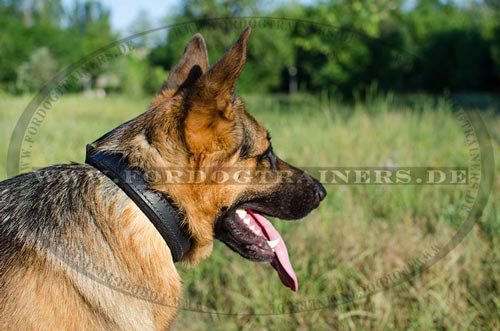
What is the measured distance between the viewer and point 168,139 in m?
2.31

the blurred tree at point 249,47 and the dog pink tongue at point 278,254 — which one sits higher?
the blurred tree at point 249,47

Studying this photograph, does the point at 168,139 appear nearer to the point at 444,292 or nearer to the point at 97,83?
the point at 444,292

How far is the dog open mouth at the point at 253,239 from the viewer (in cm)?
267

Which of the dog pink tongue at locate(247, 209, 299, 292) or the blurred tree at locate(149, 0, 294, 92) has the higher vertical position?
the blurred tree at locate(149, 0, 294, 92)

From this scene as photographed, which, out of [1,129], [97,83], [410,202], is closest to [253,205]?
[410,202]

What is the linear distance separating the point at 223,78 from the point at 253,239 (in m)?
1.04

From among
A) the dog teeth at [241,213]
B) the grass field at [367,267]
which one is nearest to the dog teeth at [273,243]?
the dog teeth at [241,213]

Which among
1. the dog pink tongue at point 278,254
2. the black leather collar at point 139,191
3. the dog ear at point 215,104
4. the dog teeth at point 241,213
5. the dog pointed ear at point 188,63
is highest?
the dog pointed ear at point 188,63

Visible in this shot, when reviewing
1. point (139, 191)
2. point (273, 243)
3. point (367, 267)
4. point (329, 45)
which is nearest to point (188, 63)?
point (139, 191)

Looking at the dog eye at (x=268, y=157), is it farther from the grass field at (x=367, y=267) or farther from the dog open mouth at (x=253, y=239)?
the grass field at (x=367, y=267)

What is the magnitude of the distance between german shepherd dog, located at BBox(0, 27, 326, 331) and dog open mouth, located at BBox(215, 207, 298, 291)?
99 mm

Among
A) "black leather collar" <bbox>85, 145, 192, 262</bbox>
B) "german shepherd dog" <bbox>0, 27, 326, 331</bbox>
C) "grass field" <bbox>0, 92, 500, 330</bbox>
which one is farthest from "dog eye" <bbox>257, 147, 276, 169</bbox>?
"grass field" <bbox>0, 92, 500, 330</bbox>

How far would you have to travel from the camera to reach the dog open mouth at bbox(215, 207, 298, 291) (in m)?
2.67

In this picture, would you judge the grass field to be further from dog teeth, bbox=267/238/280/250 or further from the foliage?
the foliage
